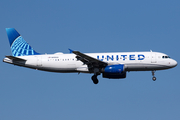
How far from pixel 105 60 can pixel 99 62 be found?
5.28 ft

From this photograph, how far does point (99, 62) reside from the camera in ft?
151

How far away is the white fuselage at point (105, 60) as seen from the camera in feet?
153

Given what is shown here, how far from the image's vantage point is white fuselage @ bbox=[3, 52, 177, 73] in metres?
46.7

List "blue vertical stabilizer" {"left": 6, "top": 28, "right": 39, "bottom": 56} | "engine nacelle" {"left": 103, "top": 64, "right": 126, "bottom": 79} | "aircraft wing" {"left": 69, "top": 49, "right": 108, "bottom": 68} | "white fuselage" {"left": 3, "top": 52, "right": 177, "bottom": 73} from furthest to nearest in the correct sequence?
"blue vertical stabilizer" {"left": 6, "top": 28, "right": 39, "bottom": 56}, "white fuselage" {"left": 3, "top": 52, "right": 177, "bottom": 73}, "engine nacelle" {"left": 103, "top": 64, "right": 126, "bottom": 79}, "aircraft wing" {"left": 69, "top": 49, "right": 108, "bottom": 68}

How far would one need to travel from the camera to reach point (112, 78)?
48781 millimetres

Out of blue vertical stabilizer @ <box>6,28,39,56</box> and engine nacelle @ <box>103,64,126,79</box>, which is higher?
blue vertical stabilizer @ <box>6,28,39,56</box>

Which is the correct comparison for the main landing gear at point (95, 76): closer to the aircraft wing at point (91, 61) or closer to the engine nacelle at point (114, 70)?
the aircraft wing at point (91, 61)

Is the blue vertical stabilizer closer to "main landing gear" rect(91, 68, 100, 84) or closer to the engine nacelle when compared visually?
"main landing gear" rect(91, 68, 100, 84)

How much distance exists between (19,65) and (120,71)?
14.8 metres

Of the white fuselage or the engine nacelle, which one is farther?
the white fuselage

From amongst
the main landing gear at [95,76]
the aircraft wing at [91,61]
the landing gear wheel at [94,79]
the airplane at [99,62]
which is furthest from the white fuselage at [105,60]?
the landing gear wheel at [94,79]

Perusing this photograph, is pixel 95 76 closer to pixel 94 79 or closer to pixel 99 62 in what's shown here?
pixel 94 79

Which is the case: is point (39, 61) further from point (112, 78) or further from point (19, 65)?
point (112, 78)

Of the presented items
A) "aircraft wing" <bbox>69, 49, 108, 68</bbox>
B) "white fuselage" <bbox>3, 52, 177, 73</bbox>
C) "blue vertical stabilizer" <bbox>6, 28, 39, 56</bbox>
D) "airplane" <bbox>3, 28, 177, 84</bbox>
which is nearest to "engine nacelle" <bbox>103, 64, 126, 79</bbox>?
"airplane" <bbox>3, 28, 177, 84</bbox>
